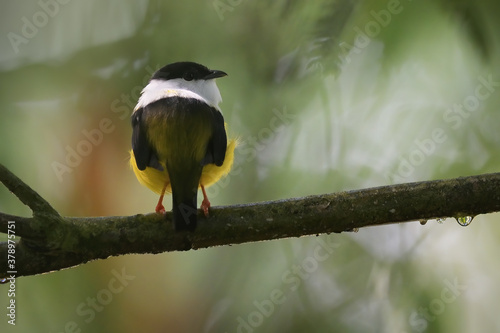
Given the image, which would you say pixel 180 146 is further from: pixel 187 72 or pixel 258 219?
pixel 187 72

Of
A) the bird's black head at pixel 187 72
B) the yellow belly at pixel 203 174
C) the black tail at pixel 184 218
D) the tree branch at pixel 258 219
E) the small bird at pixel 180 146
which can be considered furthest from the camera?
the bird's black head at pixel 187 72

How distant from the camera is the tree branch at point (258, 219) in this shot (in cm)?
214

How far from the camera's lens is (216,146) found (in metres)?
2.74

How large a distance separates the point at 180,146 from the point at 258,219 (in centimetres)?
57

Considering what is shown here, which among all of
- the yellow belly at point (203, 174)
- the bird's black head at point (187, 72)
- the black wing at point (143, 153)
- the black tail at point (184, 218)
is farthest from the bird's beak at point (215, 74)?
the black tail at point (184, 218)

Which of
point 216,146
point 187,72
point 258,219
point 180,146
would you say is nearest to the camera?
point 258,219

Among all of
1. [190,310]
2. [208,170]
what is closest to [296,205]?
[208,170]

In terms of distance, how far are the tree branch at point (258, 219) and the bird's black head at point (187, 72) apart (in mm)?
1251

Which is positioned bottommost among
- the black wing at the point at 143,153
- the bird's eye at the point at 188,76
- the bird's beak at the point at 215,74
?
the bird's beak at the point at 215,74

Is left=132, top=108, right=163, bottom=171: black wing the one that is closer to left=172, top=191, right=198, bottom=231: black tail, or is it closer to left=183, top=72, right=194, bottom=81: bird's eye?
left=172, top=191, right=198, bottom=231: black tail

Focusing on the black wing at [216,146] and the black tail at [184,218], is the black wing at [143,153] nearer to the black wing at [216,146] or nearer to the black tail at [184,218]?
the black wing at [216,146]

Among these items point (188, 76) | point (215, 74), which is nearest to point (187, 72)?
point (188, 76)

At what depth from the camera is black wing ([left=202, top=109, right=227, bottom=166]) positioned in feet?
8.86

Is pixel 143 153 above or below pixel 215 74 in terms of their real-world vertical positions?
above
